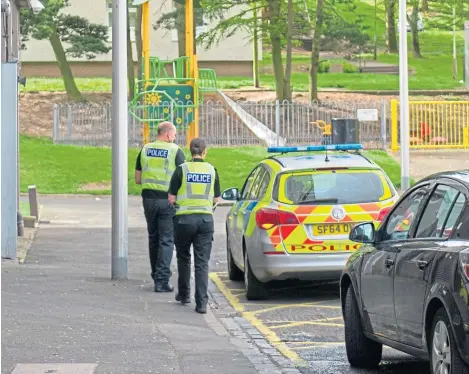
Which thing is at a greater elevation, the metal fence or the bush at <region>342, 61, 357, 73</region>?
the bush at <region>342, 61, 357, 73</region>

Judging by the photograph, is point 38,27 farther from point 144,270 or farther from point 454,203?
point 454,203

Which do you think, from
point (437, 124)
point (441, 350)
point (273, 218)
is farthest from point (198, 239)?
point (437, 124)

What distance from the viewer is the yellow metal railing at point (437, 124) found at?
39.9 meters

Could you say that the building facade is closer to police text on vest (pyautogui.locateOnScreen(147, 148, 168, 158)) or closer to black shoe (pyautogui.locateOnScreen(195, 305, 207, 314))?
police text on vest (pyautogui.locateOnScreen(147, 148, 168, 158))

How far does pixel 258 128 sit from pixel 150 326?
29.2 m

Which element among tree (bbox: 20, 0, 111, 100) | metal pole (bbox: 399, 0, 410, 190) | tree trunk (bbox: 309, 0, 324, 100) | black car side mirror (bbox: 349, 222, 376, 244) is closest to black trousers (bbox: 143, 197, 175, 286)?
black car side mirror (bbox: 349, 222, 376, 244)

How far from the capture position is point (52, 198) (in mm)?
31078

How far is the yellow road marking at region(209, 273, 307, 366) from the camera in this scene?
1023 cm

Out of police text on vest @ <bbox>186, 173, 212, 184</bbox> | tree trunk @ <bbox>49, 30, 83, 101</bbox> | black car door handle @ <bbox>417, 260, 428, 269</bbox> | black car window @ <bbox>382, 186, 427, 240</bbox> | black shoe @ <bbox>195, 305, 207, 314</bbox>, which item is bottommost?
black shoe @ <bbox>195, 305, 207, 314</bbox>

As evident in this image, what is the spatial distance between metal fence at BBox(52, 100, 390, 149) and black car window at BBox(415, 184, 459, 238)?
31387 mm

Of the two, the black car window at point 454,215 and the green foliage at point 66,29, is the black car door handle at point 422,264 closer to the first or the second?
the black car window at point 454,215

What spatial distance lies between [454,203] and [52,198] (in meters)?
24.0

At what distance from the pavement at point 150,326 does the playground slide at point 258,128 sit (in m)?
21.9

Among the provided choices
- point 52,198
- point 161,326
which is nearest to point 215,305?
point 161,326
